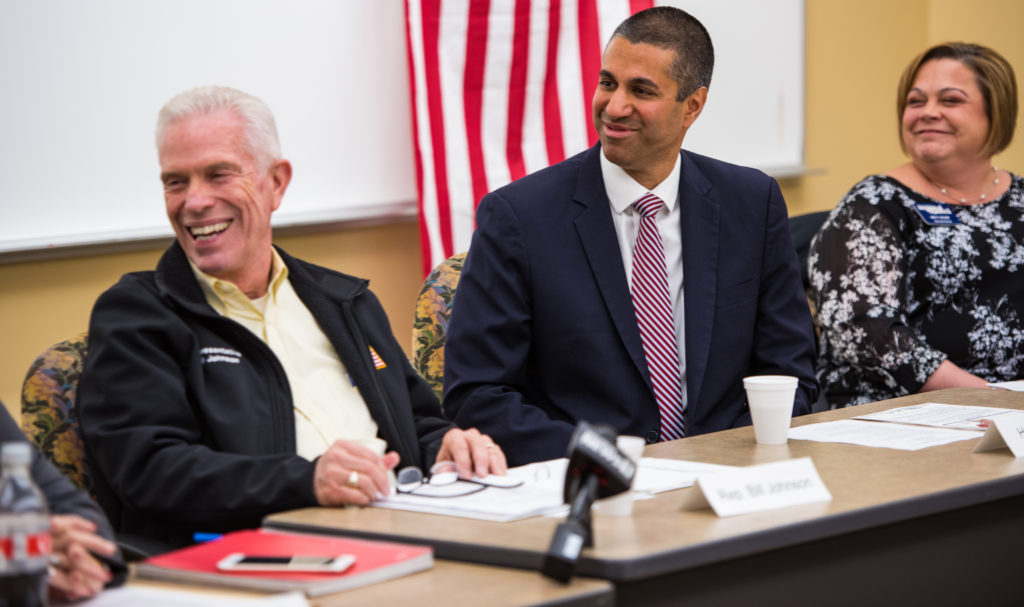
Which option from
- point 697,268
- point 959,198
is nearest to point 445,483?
point 697,268

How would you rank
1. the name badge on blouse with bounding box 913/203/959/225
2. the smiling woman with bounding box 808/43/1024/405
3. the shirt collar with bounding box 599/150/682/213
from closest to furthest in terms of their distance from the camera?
the shirt collar with bounding box 599/150/682/213 → the smiling woman with bounding box 808/43/1024/405 → the name badge on blouse with bounding box 913/203/959/225

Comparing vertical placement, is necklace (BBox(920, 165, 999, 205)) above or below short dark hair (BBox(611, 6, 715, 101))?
below

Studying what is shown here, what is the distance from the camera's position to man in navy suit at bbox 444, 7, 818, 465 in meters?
2.44

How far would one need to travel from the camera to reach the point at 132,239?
11.3ft

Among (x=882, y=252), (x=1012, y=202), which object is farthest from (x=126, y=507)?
(x=1012, y=202)

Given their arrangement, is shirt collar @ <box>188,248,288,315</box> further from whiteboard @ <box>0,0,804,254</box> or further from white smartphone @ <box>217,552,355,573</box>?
whiteboard @ <box>0,0,804,254</box>

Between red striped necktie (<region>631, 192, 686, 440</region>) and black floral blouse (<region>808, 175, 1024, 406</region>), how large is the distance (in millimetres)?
935

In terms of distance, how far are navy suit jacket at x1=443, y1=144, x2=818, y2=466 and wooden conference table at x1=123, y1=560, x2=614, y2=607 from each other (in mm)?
982

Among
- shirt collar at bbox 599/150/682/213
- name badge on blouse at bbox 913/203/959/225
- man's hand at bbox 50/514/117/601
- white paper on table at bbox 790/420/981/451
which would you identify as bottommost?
white paper on table at bbox 790/420/981/451

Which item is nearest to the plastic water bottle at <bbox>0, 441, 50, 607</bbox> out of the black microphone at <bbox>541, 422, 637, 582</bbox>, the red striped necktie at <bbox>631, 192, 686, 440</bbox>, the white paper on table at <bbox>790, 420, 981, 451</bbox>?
the black microphone at <bbox>541, 422, 637, 582</bbox>

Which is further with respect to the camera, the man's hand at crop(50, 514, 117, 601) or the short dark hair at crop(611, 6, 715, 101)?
the short dark hair at crop(611, 6, 715, 101)

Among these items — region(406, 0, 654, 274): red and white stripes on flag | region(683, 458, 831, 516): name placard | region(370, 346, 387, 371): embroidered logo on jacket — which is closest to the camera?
region(683, 458, 831, 516): name placard

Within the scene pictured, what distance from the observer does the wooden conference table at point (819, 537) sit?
139cm

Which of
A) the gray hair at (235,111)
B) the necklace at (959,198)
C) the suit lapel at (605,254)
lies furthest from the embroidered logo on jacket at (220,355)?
the necklace at (959,198)
